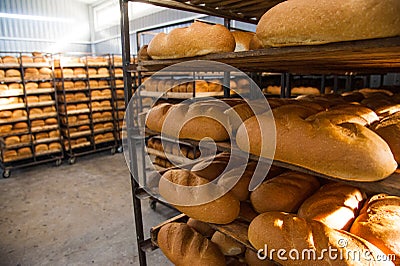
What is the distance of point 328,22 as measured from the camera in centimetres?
75

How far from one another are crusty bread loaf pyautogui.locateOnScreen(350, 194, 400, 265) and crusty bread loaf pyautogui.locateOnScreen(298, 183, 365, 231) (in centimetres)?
3

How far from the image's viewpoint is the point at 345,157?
814 millimetres

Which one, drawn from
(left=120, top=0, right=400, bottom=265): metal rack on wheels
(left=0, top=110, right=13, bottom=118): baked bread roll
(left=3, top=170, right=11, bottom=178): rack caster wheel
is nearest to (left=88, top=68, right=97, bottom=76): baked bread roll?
(left=0, top=110, right=13, bottom=118): baked bread roll

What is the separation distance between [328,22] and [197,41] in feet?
1.75

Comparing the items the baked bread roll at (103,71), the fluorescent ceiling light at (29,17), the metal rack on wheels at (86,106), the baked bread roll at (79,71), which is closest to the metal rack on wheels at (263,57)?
the metal rack on wheels at (86,106)

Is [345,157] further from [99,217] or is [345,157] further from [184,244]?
[99,217]

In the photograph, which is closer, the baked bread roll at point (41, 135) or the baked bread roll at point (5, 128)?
the baked bread roll at point (5, 128)

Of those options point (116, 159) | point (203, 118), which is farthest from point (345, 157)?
point (116, 159)

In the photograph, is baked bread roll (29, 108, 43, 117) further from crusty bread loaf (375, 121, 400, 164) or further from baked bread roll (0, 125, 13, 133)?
crusty bread loaf (375, 121, 400, 164)

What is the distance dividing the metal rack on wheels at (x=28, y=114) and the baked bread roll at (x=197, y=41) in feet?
13.2

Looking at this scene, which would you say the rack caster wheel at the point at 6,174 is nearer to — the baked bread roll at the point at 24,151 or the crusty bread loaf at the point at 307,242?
the baked bread roll at the point at 24,151

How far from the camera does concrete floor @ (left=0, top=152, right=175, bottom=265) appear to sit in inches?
88.7

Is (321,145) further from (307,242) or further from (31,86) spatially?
(31,86)

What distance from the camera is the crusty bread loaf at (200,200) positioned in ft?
4.04
